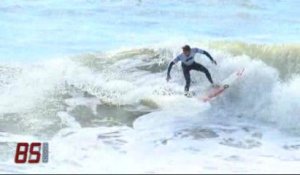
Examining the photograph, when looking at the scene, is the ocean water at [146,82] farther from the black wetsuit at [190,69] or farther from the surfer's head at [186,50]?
the surfer's head at [186,50]

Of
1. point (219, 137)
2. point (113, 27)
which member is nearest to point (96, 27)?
point (113, 27)

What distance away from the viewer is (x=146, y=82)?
9.72 meters

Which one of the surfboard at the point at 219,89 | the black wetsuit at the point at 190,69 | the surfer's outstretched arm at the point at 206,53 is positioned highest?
the surfer's outstretched arm at the point at 206,53

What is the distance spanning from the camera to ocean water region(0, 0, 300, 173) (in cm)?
852

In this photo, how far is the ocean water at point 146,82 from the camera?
8.52 m

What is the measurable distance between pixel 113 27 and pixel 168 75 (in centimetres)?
162

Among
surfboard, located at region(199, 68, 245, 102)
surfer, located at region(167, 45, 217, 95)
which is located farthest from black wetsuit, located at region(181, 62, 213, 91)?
surfboard, located at region(199, 68, 245, 102)

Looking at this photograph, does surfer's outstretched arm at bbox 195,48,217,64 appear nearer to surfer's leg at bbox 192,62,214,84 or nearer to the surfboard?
surfer's leg at bbox 192,62,214,84

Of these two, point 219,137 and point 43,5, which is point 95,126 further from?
point 43,5

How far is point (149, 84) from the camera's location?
968cm

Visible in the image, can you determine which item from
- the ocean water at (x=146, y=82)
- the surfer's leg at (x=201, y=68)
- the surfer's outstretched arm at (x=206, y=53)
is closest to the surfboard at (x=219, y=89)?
the ocean water at (x=146, y=82)

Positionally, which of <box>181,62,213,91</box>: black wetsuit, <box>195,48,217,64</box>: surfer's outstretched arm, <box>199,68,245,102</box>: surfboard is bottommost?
<box>199,68,245,102</box>: surfboard

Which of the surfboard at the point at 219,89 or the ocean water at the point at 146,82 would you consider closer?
the ocean water at the point at 146,82

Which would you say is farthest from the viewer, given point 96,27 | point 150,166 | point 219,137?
point 96,27
